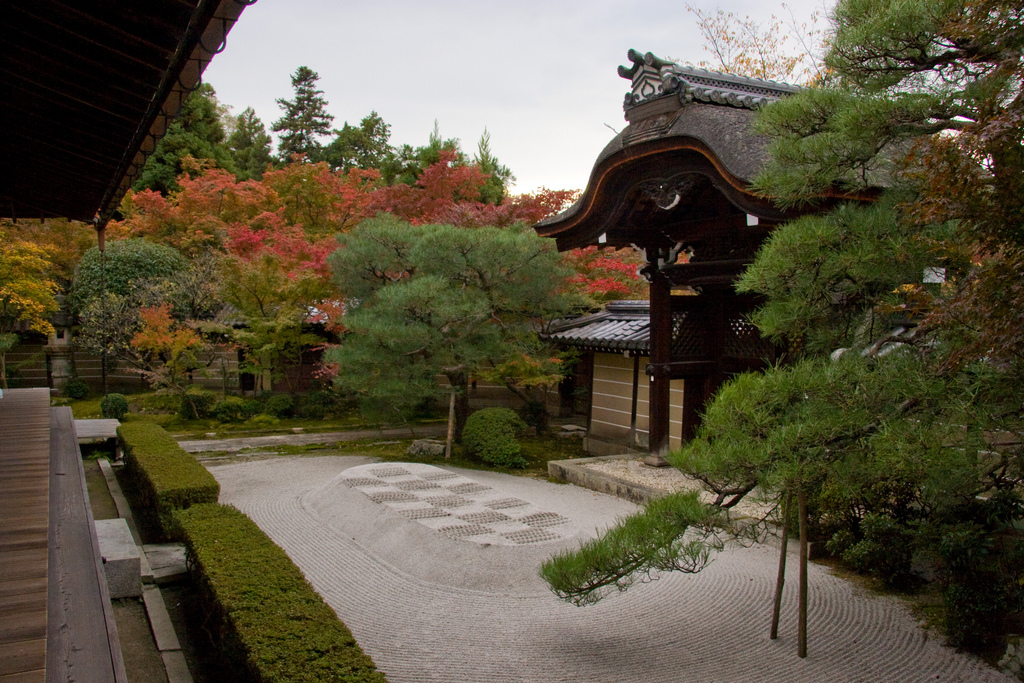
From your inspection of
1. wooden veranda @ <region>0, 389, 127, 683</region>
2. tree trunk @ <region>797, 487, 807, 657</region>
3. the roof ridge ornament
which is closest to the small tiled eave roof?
the roof ridge ornament

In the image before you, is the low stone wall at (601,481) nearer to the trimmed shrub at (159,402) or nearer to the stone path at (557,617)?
the stone path at (557,617)

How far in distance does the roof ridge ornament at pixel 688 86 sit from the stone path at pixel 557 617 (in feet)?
16.6

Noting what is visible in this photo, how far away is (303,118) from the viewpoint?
33.4 metres

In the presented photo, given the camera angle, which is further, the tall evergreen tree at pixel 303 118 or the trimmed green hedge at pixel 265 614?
the tall evergreen tree at pixel 303 118

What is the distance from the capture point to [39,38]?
229cm

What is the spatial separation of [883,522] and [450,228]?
24.7 feet

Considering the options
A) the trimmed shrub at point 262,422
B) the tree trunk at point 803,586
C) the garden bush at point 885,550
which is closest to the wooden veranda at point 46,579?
the tree trunk at point 803,586

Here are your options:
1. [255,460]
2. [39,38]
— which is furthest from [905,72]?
[255,460]

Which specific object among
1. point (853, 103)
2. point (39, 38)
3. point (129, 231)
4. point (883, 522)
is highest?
point (129, 231)

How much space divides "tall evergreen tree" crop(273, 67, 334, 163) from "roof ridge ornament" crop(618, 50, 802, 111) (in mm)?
27180

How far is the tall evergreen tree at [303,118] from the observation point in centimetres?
3306

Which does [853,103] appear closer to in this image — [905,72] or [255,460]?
[905,72]

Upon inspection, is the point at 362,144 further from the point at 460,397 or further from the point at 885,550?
the point at 885,550

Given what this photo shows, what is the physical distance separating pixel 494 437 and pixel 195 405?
777 cm
